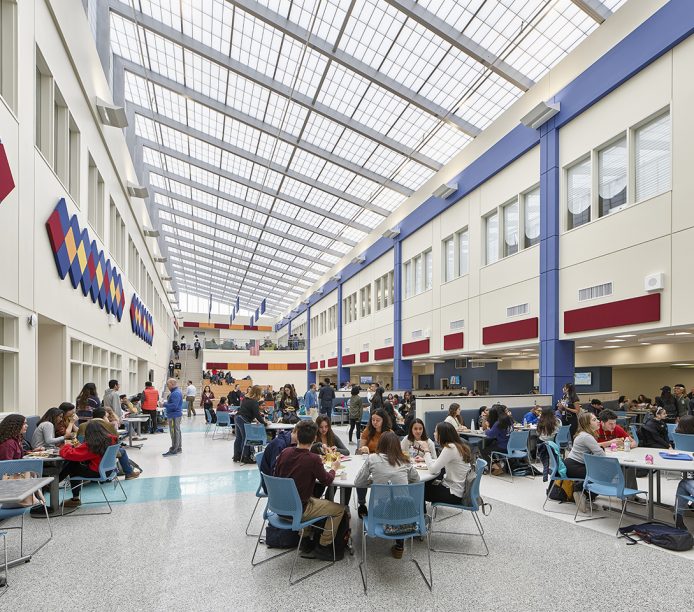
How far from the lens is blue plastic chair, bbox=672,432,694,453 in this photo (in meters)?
7.22

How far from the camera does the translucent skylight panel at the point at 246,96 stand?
49.6ft

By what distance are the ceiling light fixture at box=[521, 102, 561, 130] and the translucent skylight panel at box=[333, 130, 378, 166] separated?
5479 millimetres

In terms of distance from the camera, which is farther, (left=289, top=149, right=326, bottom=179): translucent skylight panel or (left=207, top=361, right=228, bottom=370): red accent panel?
(left=207, top=361, right=228, bottom=370): red accent panel

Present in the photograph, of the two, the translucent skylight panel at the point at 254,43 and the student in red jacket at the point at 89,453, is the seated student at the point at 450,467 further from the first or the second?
the translucent skylight panel at the point at 254,43

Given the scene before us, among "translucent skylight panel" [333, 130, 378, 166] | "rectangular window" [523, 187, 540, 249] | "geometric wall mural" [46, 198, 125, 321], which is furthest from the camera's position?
"translucent skylight panel" [333, 130, 378, 166]

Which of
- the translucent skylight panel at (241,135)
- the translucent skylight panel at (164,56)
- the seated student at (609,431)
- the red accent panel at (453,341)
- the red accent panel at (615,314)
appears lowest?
the seated student at (609,431)

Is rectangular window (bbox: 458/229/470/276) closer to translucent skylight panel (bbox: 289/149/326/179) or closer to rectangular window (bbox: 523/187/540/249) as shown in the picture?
rectangular window (bbox: 523/187/540/249)

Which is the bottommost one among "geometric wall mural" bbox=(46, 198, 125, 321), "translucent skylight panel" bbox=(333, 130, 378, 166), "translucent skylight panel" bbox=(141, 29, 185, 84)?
"geometric wall mural" bbox=(46, 198, 125, 321)

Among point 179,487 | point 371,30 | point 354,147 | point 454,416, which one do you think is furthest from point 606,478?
point 354,147

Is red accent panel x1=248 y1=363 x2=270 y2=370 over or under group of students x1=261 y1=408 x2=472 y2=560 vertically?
under

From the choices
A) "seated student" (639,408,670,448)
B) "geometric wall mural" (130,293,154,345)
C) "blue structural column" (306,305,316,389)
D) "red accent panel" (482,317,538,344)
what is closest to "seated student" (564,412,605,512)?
"seated student" (639,408,670,448)

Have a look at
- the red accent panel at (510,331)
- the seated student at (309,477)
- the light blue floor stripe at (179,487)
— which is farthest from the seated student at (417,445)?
the red accent panel at (510,331)

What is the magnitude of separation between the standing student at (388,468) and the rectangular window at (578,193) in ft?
28.7

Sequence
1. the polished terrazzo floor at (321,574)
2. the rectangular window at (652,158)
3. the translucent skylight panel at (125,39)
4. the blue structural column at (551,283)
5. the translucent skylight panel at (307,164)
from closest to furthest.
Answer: the polished terrazzo floor at (321,574)
the rectangular window at (652,158)
the blue structural column at (551,283)
the translucent skylight panel at (125,39)
the translucent skylight panel at (307,164)
